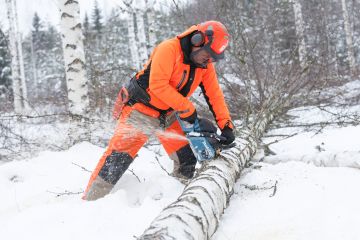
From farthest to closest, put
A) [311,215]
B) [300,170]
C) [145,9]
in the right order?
[145,9]
[300,170]
[311,215]

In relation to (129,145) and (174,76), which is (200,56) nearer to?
(174,76)

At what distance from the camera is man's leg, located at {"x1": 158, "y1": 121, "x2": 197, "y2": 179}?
4.10m

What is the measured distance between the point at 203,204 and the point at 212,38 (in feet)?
5.28

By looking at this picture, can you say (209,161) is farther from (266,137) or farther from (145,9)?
(145,9)

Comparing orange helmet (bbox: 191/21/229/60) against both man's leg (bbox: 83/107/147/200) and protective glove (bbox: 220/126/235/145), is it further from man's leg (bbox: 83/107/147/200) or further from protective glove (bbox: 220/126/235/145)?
man's leg (bbox: 83/107/147/200)

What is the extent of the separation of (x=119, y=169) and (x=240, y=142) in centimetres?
142

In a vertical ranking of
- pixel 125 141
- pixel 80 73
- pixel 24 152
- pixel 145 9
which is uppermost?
pixel 145 9

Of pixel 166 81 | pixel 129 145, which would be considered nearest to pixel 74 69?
pixel 129 145

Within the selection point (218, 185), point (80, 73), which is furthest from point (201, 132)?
point (80, 73)

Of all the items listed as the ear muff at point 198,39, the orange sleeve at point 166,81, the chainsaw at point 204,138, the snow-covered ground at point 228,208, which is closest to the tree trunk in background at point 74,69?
the snow-covered ground at point 228,208

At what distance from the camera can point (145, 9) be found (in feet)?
40.6

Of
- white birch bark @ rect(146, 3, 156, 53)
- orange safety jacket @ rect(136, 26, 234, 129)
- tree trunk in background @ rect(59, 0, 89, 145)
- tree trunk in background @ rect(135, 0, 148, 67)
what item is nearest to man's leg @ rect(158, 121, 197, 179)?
Answer: orange safety jacket @ rect(136, 26, 234, 129)

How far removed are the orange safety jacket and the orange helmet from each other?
0.42 ft

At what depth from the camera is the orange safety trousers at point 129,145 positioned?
3764 mm
